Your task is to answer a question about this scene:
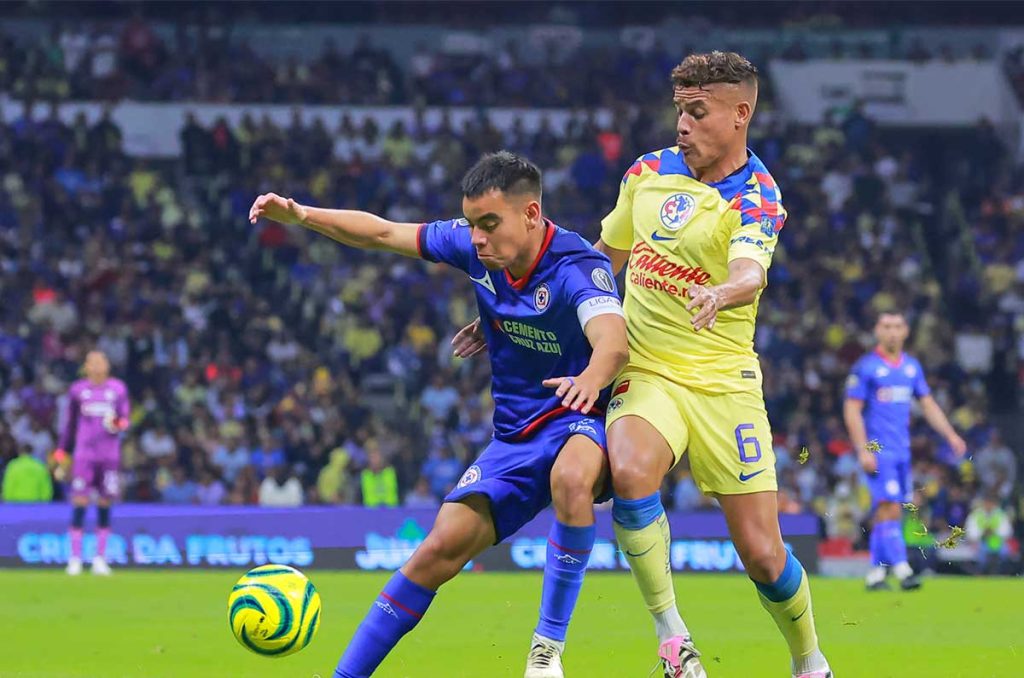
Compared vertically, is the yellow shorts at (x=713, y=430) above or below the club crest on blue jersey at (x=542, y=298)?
below

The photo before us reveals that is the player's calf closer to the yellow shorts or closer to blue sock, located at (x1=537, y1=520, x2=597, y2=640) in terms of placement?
blue sock, located at (x1=537, y1=520, x2=597, y2=640)

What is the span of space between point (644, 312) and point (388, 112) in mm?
21030

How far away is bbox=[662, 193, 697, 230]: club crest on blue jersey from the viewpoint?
7043 mm

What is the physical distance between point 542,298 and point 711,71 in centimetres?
132

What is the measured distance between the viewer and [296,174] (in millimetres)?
26484

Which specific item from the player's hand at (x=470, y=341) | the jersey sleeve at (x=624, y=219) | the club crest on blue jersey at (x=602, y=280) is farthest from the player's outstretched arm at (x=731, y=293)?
the player's hand at (x=470, y=341)

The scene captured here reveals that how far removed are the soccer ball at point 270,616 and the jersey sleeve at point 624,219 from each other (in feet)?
7.18

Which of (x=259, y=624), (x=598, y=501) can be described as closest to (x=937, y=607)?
(x=598, y=501)

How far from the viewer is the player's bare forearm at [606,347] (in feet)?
20.8

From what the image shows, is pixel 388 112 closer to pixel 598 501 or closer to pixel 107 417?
pixel 107 417

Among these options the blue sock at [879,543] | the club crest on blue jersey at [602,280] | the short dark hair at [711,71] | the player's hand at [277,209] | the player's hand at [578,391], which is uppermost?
the short dark hair at [711,71]

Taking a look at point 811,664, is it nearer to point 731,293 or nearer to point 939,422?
point 731,293

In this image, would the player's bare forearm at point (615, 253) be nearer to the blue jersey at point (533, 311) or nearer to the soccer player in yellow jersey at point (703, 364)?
the soccer player in yellow jersey at point (703, 364)

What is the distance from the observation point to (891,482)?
1459cm
